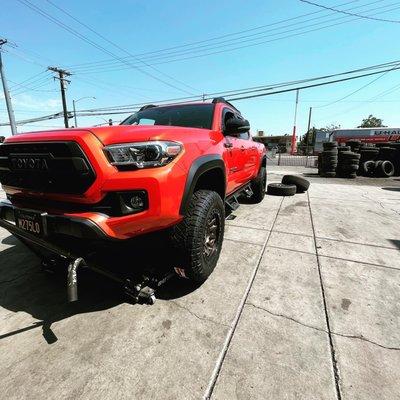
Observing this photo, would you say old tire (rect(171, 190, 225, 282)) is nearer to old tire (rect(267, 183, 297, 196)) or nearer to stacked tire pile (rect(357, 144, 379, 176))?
old tire (rect(267, 183, 297, 196))

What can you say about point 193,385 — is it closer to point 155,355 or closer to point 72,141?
point 155,355

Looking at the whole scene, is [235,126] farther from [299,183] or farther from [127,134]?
[299,183]

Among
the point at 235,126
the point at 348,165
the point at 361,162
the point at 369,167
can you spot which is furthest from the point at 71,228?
the point at 361,162

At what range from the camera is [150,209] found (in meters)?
2.01

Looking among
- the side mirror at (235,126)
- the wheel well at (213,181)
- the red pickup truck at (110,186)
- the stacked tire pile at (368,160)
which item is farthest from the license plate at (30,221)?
the stacked tire pile at (368,160)

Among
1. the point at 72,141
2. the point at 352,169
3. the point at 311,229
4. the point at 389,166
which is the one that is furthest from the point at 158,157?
the point at 389,166

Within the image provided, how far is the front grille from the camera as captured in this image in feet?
6.44

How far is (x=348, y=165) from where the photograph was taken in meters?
12.6

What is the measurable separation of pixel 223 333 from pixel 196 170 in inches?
52.0

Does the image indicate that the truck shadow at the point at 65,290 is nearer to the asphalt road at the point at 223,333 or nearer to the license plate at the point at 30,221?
the asphalt road at the point at 223,333

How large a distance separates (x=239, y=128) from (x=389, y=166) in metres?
13.5

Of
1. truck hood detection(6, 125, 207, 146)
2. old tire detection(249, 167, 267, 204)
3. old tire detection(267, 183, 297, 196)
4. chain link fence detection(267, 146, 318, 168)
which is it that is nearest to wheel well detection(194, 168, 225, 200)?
truck hood detection(6, 125, 207, 146)

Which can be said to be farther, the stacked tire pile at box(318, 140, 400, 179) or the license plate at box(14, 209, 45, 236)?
the stacked tire pile at box(318, 140, 400, 179)

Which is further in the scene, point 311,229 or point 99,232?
point 311,229
